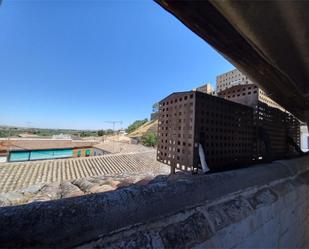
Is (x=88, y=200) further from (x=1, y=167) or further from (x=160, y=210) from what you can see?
(x=1, y=167)

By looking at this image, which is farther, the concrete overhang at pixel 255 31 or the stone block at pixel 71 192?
the stone block at pixel 71 192

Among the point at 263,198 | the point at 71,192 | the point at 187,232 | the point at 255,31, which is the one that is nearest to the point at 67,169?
the point at 71,192

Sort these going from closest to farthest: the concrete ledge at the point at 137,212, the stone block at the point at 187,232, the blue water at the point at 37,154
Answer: the concrete ledge at the point at 137,212 < the stone block at the point at 187,232 < the blue water at the point at 37,154

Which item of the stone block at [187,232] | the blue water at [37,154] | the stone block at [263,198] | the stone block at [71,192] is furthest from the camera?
the blue water at [37,154]

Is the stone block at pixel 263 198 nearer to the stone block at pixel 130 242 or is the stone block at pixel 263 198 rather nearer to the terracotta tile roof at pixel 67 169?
the stone block at pixel 130 242

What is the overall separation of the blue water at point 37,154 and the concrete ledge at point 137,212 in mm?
23126

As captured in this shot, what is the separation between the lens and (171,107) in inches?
52.6

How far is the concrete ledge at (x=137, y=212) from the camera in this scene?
462 millimetres

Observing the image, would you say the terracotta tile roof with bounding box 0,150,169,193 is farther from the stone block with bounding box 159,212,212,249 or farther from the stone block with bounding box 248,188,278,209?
the stone block with bounding box 159,212,212,249

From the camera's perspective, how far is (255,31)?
873mm

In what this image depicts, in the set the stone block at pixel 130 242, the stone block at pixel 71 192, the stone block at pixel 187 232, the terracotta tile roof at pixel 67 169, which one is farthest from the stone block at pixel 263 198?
the terracotta tile roof at pixel 67 169

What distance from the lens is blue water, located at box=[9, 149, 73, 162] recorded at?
1979 centimetres

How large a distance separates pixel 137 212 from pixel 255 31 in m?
0.97

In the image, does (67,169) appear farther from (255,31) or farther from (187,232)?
(255,31)
